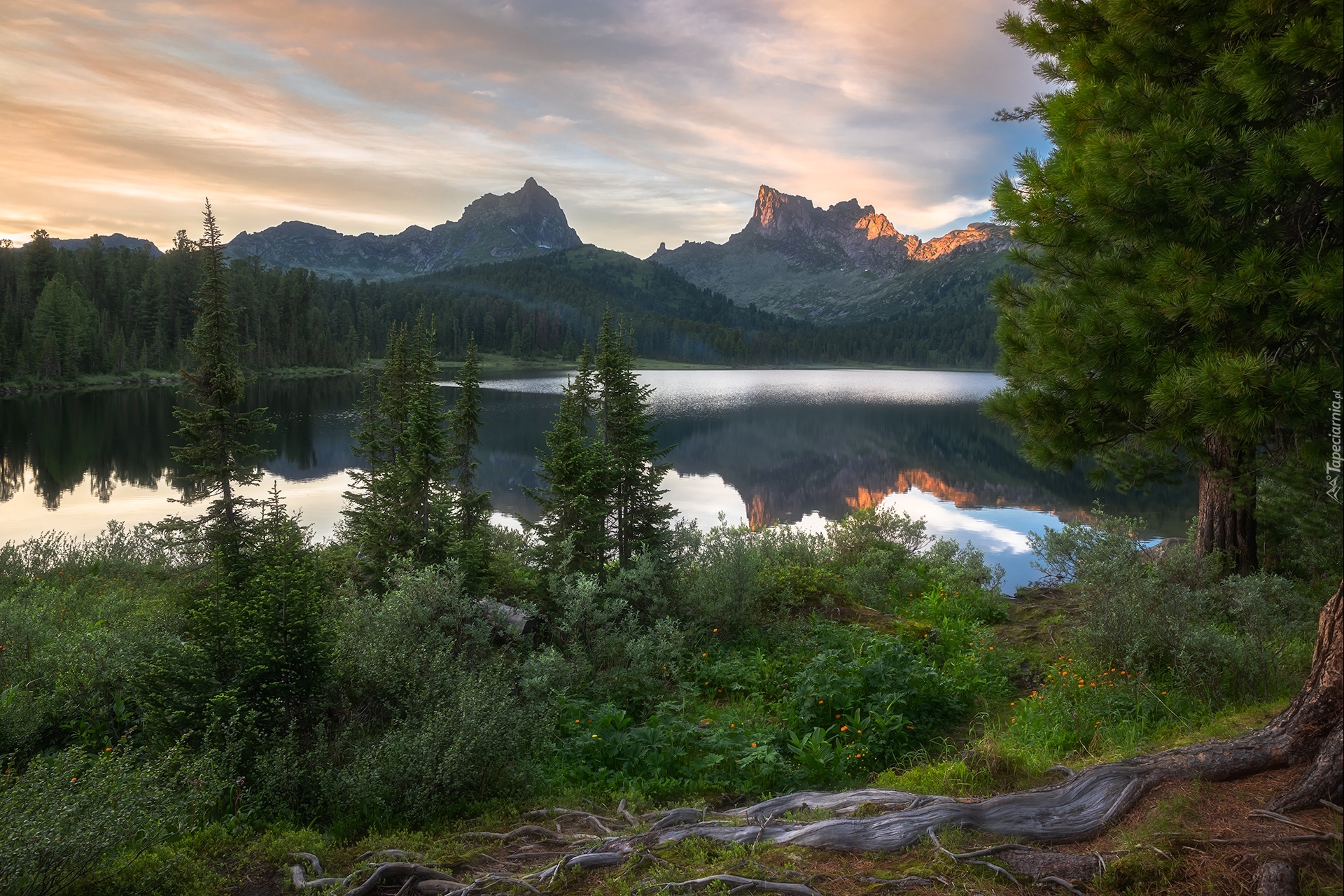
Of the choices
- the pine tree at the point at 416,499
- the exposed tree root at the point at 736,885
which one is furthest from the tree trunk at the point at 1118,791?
the pine tree at the point at 416,499

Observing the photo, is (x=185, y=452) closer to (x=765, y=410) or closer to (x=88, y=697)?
(x=88, y=697)

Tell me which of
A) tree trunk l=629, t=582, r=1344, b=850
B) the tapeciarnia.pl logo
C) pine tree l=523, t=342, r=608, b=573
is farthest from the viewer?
pine tree l=523, t=342, r=608, b=573

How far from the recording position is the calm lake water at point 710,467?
26859mm

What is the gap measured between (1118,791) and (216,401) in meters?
15.6

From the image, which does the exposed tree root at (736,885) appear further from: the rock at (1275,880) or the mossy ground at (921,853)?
the rock at (1275,880)

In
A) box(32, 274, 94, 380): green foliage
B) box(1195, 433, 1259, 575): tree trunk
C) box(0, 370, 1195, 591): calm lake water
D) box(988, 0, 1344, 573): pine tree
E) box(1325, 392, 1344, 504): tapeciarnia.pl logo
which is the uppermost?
box(32, 274, 94, 380): green foliage

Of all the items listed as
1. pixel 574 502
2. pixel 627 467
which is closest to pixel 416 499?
pixel 574 502

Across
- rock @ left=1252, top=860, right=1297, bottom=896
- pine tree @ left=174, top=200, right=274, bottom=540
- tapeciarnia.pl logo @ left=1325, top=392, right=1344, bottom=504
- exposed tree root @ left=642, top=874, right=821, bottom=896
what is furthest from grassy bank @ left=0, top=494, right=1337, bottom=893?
pine tree @ left=174, top=200, right=274, bottom=540

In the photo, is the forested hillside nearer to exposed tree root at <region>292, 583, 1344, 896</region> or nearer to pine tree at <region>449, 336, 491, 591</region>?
pine tree at <region>449, 336, 491, 591</region>

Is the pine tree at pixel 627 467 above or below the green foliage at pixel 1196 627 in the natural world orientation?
above

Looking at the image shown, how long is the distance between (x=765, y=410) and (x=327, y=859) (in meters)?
64.0

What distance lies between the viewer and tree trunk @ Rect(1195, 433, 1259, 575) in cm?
932

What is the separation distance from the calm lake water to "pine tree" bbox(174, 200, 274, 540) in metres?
6.20

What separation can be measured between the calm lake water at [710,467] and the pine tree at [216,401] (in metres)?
6.20
